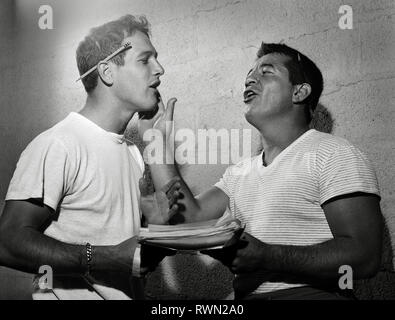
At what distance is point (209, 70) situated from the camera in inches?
75.0

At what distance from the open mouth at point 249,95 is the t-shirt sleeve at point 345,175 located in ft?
1.11

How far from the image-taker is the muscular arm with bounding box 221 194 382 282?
63.9 inches

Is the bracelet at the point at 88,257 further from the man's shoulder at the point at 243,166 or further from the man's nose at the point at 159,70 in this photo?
the man's nose at the point at 159,70

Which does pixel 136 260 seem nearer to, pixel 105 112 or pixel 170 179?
pixel 170 179

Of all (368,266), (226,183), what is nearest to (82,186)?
→ (226,183)

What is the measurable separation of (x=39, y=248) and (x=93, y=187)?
9.9 inches

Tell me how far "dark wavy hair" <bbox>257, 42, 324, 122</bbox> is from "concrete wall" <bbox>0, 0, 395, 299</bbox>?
2 cm

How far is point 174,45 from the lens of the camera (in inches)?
75.8

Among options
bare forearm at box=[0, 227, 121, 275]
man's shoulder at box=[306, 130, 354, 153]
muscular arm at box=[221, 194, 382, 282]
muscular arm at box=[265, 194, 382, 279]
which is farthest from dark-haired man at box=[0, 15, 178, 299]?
man's shoulder at box=[306, 130, 354, 153]

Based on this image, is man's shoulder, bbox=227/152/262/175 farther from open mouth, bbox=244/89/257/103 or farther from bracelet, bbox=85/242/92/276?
bracelet, bbox=85/242/92/276

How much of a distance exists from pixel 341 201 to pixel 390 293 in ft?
1.20

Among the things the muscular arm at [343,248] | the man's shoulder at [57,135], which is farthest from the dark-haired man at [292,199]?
the man's shoulder at [57,135]
